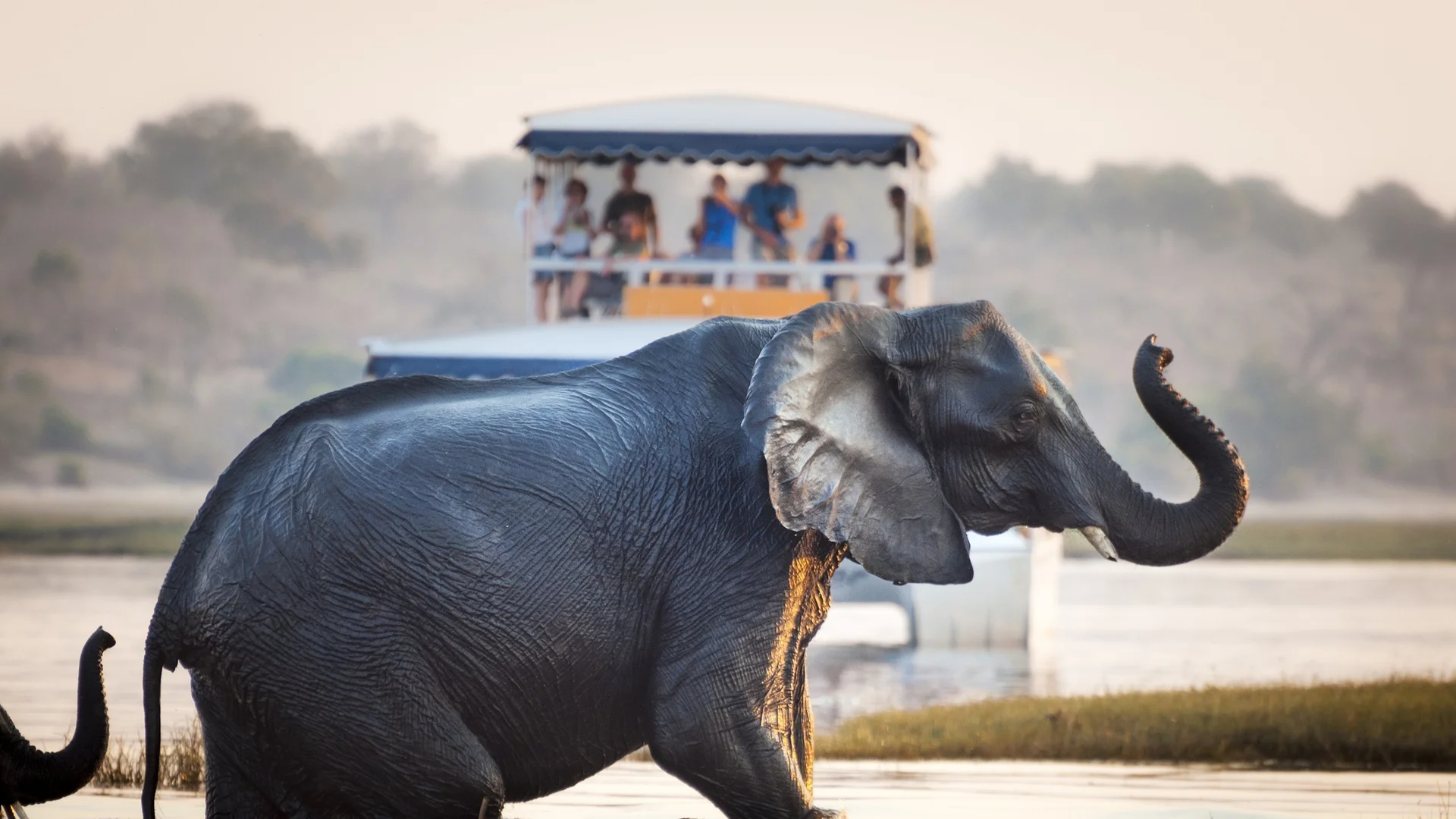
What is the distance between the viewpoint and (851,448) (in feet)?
22.5

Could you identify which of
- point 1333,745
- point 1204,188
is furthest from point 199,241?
point 1333,745

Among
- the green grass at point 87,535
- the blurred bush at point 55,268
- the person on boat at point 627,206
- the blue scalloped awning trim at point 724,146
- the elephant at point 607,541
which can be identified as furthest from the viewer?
the blurred bush at point 55,268

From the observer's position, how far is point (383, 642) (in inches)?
253

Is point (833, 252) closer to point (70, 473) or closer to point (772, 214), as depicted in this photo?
point (772, 214)

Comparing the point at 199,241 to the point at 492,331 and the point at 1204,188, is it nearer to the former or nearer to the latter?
the point at 1204,188

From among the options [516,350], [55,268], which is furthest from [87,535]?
[516,350]

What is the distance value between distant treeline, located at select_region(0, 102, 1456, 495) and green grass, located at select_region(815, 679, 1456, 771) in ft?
199

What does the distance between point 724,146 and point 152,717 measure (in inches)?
569

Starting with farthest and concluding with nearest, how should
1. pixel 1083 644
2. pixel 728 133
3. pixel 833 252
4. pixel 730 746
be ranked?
1. pixel 1083 644
2. pixel 833 252
3. pixel 728 133
4. pixel 730 746

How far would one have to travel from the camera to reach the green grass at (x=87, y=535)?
47.0 m

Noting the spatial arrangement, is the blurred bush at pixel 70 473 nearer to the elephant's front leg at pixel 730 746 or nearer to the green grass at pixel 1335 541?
the green grass at pixel 1335 541

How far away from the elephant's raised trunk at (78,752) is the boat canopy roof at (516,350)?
37.1 feet

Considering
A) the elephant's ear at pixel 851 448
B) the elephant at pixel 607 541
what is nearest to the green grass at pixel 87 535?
the elephant at pixel 607 541

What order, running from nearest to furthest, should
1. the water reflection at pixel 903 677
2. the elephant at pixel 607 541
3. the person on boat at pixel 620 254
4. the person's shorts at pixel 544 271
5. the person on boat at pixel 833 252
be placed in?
the elephant at pixel 607 541 → the water reflection at pixel 903 677 → the person on boat at pixel 833 252 → the person on boat at pixel 620 254 → the person's shorts at pixel 544 271
